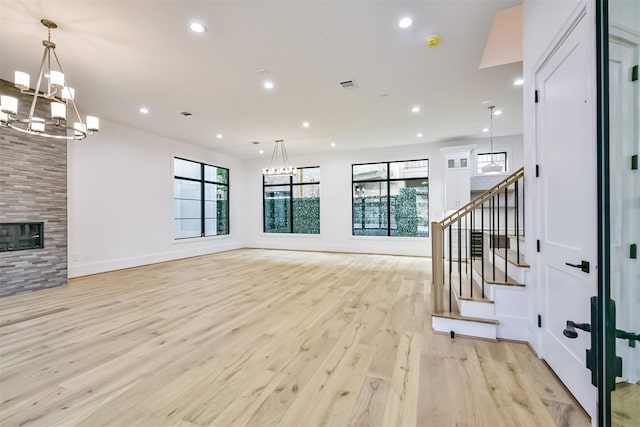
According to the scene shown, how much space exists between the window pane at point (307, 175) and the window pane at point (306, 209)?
0.21 meters

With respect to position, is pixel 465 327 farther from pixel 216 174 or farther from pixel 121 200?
pixel 216 174

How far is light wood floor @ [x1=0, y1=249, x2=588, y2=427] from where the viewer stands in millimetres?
1724

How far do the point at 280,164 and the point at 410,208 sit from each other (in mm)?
4877

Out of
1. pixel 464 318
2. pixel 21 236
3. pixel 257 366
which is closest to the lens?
pixel 257 366

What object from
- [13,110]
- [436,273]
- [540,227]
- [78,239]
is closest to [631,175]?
[540,227]

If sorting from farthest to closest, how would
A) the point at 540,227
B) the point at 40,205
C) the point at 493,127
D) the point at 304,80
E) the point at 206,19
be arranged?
the point at 493,127
the point at 40,205
the point at 304,80
the point at 206,19
the point at 540,227

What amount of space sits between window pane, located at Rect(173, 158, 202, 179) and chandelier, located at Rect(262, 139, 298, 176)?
212 cm

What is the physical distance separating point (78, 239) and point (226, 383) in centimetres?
555

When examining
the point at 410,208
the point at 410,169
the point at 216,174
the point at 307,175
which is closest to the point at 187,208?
the point at 216,174

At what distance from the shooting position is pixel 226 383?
2041mm

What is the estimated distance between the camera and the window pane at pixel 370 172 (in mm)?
8820

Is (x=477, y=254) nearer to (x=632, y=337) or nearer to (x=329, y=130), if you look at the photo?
(x=329, y=130)

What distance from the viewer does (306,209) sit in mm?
9781

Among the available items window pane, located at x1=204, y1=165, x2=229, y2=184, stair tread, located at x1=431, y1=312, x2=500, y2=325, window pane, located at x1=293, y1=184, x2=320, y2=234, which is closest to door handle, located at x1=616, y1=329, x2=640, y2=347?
stair tread, located at x1=431, y1=312, x2=500, y2=325
